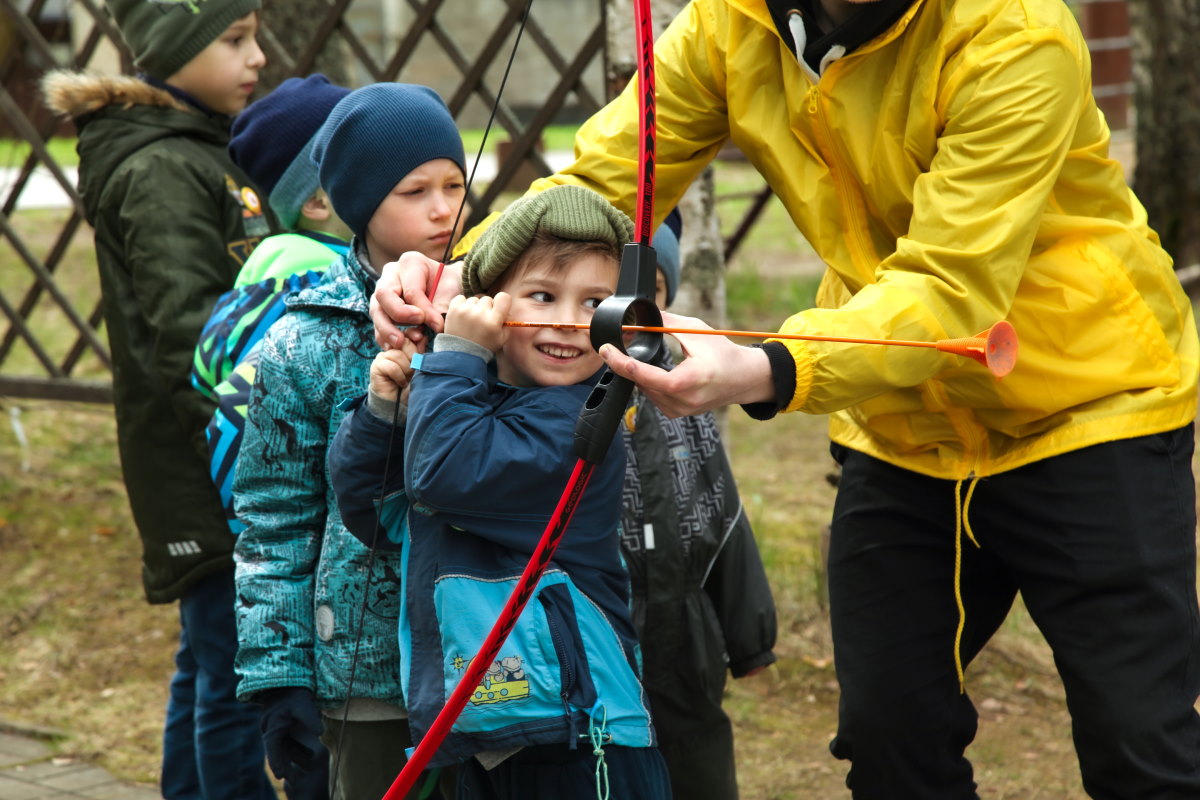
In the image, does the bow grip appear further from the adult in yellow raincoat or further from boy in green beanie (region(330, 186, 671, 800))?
boy in green beanie (region(330, 186, 671, 800))

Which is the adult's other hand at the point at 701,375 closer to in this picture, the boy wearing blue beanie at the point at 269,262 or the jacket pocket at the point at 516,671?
the jacket pocket at the point at 516,671

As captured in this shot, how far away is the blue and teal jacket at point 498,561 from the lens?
6.80 feet

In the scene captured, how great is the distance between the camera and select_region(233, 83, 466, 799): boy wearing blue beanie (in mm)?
2426

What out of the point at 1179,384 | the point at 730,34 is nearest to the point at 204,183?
the point at 730,34

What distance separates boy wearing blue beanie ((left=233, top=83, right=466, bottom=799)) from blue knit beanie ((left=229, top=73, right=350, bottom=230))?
0.58 metres

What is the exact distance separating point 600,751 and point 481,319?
0.64m

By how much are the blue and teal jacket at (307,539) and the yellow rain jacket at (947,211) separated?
48cm

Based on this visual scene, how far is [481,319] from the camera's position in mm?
2084

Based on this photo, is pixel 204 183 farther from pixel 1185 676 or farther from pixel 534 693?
pixel 1185 676

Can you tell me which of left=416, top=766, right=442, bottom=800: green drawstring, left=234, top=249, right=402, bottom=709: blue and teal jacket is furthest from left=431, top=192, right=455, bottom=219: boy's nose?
left=416, top=766, right=442, bottom=800: green drawstring

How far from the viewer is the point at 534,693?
2.10 meters

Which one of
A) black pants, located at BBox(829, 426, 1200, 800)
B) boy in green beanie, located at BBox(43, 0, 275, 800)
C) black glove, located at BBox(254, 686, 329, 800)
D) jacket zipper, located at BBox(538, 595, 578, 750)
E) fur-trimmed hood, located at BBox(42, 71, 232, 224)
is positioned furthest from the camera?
fur-trimmed hood, located at BBox(42, 71, 232, 224)

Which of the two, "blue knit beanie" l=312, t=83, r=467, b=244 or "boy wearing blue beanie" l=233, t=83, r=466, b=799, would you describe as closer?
"boy wearing blue beanie" l=233, t=83, r=466, b=799

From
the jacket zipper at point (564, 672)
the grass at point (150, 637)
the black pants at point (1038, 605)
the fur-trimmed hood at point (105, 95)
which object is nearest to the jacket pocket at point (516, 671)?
the jacket zipper at point (564, 672)
